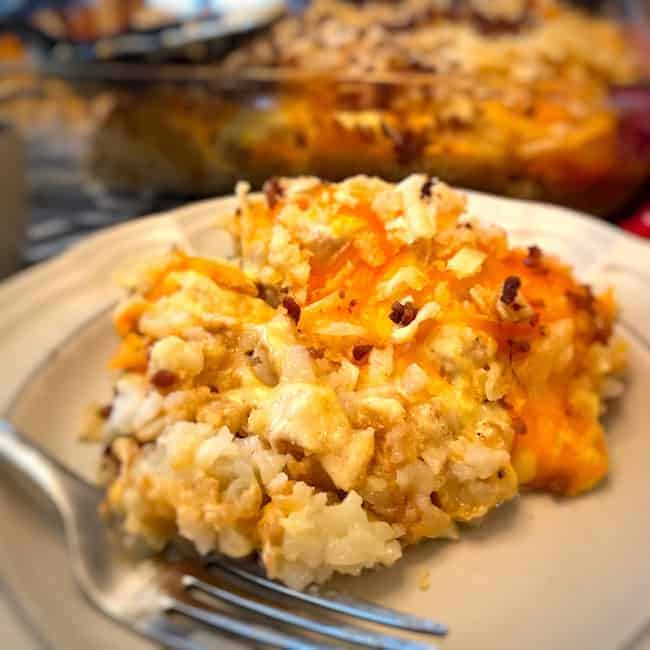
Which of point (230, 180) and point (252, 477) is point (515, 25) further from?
point (252, 477)

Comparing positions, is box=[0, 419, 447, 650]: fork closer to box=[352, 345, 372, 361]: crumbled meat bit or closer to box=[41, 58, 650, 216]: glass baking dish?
box=[352, 345, 372, 361]: crumbled meat bit

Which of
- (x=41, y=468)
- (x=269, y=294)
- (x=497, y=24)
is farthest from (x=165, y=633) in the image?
(x=497, y=24)

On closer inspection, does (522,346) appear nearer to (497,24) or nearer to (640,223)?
(640,223)

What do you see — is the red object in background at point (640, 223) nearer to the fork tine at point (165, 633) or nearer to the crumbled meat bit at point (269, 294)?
the crumbled meat bit at point (269, 294)

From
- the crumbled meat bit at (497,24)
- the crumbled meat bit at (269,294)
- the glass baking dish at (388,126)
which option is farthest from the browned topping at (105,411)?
the crumbled meat bit at (497,24)

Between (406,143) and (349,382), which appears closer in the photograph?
(349,382)

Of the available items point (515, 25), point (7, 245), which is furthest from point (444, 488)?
point (515, 25)

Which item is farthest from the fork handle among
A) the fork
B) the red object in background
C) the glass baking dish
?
the red object in background
